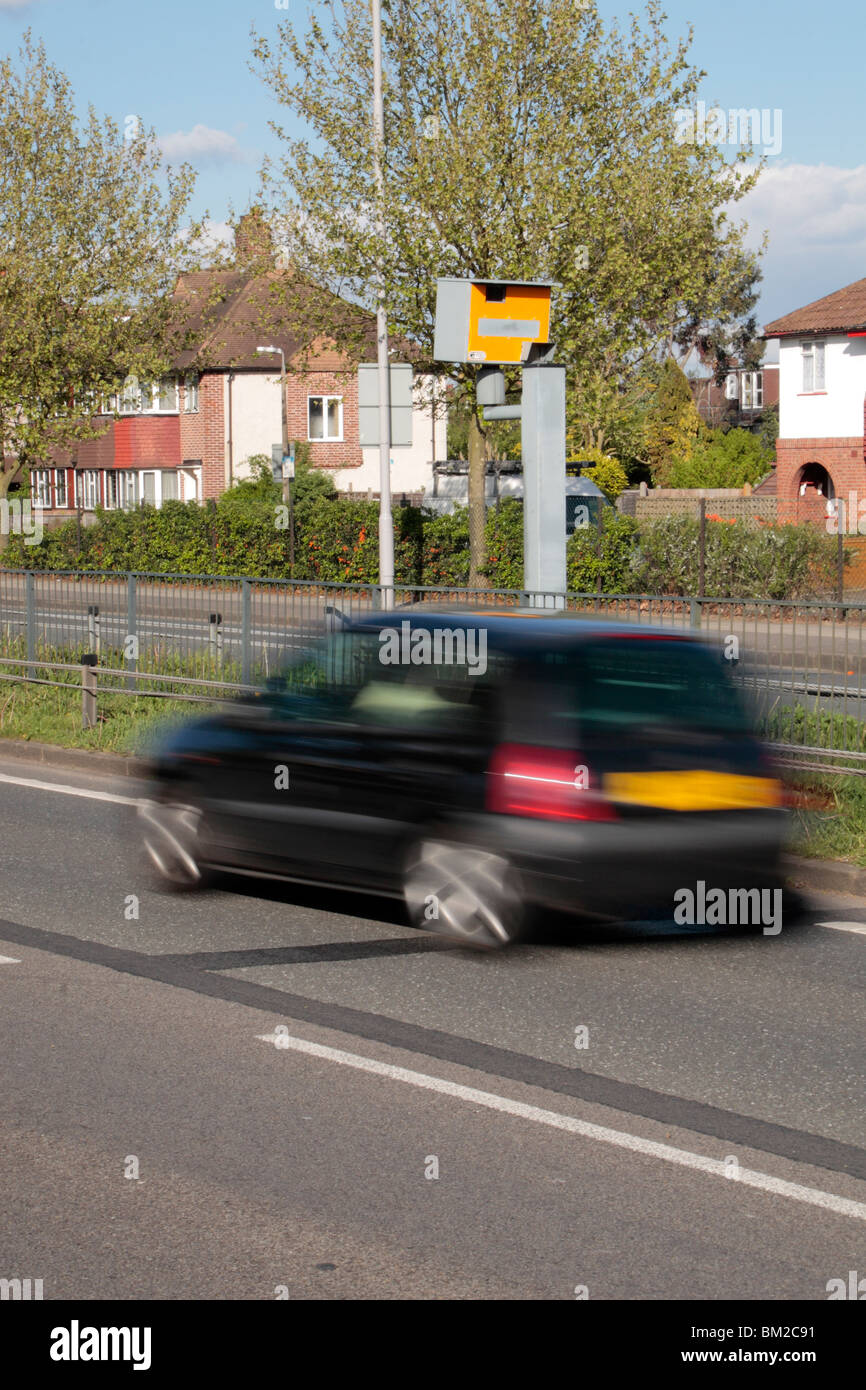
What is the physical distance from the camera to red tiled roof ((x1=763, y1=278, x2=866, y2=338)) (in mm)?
43375

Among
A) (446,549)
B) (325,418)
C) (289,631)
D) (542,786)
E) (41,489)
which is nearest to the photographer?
(542,786)

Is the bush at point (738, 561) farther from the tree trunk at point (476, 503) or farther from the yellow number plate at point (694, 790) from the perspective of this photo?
the yellow number plate at point (694, 790)

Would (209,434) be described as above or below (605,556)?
above

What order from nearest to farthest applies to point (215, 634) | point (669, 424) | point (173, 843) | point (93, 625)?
point (173, 843) → point (215, 634) → point (93, 625) → point (669, 424)

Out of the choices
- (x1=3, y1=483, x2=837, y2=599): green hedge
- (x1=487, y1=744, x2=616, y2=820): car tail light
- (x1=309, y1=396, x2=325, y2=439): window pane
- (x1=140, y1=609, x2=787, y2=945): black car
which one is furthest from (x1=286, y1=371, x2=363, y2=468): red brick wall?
(x1=487, y1=744, x2=616, y2=820): car tail light

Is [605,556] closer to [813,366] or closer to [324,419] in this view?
[813,366]

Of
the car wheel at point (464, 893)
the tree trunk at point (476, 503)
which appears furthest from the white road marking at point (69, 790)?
the tree trunk at point (476, 503)

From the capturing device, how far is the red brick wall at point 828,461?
43.6m

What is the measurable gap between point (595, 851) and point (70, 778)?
22.2ft

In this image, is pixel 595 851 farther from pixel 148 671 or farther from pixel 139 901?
pixel 148 671

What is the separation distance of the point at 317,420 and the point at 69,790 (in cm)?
5067

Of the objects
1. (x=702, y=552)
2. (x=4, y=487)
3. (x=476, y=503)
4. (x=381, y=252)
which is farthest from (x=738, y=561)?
(x=4, y=487)

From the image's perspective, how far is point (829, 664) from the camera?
A: 10344 millimetres

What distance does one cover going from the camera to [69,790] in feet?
40.2
